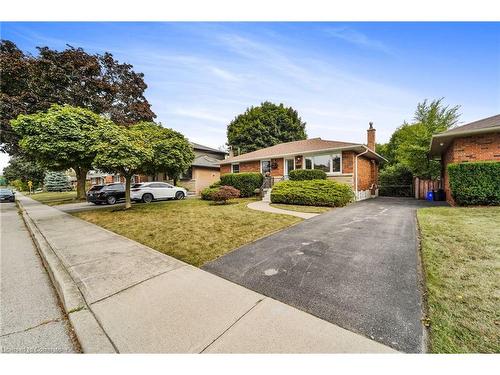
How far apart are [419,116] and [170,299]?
24178 mm

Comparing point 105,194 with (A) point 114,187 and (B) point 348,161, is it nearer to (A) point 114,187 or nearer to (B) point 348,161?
(A) point 114,187

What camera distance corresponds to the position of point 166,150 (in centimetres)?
1039

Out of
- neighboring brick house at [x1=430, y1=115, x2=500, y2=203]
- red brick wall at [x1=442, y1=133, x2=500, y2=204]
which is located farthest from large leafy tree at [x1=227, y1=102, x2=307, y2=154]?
red brick wall at [x1=442, y1=133, x2=500, y2=204]

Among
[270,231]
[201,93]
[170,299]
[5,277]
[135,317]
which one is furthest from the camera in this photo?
[201,93]

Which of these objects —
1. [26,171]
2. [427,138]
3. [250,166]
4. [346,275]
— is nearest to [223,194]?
[250,166]

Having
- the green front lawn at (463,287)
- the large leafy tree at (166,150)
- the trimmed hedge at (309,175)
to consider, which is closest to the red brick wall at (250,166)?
the trimmed hedge at (309,175)

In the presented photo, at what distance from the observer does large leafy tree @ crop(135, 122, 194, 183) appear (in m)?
10.3

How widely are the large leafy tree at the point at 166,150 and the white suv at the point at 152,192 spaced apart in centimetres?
459

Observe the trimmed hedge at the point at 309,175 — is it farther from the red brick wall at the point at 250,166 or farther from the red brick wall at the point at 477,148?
the red brick wall at the point at 477,148

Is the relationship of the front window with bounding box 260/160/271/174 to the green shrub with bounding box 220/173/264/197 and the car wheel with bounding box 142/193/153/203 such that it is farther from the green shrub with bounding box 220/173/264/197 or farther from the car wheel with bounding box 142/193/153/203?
the car wheel with bounding box 142/193/153/203

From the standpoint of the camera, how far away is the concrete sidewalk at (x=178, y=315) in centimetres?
199

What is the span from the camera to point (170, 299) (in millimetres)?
2795
